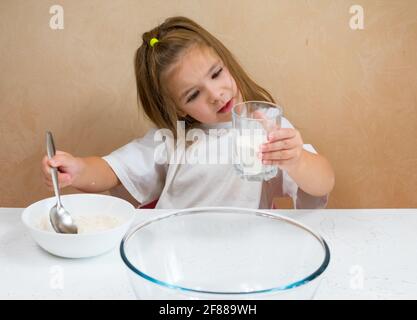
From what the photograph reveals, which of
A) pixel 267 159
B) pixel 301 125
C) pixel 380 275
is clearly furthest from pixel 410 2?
pixel 380 275

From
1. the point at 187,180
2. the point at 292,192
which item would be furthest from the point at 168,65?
the point at 292,192

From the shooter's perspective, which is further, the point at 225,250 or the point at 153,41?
the point at 153,41

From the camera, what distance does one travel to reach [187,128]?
53.6 inches

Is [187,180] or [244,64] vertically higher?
[244,64]

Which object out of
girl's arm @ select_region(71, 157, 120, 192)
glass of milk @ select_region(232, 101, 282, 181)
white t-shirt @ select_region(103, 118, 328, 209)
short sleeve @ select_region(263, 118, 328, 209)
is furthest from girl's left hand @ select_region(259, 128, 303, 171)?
girl's arm @ select_region(71, 157, 120, 192)

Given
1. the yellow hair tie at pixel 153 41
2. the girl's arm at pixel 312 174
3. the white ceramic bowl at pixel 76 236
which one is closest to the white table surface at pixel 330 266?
the white ceramic bowl at pixel 76 236

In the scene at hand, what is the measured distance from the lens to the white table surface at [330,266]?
62 centimetres

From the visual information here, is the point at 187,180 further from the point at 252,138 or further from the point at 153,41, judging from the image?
the point at 252,138

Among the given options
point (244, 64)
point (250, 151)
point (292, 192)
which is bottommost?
point (292, 192)

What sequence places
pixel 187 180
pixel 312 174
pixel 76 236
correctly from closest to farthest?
pixel 76 236
pixel 312 174
pixel 187 180

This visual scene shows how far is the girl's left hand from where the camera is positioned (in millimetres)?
875

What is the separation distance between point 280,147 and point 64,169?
47 centimetres
